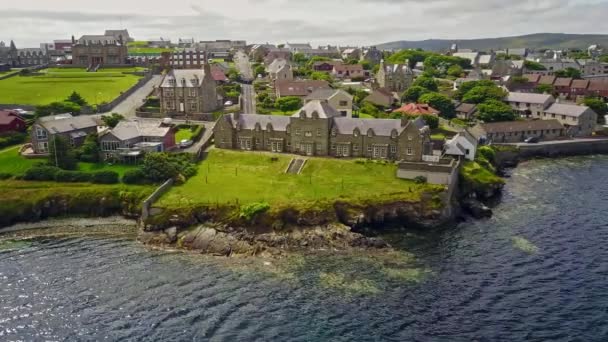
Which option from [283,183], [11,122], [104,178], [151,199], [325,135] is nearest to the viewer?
[151,199]

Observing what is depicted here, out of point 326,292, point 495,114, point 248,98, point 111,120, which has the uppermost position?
point 248,98

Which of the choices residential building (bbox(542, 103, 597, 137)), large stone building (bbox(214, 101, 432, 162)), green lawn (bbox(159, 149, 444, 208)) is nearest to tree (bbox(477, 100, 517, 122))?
residential building (bbox(542, 103, 597, 137))

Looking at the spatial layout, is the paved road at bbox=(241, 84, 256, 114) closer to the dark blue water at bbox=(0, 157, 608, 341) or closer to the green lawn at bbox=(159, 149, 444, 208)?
the green lawn at bbox=(159, 149, 444, 208)

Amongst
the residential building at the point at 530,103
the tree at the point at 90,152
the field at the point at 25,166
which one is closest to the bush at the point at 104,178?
the field at the point at 25,166

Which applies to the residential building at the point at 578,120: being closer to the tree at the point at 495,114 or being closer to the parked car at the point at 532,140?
the parked car at the point at 532,140

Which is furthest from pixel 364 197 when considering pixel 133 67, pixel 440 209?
pixel 133 67

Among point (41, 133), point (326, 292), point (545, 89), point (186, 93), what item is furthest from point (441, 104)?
point (41, 133)

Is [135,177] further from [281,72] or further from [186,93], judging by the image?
[281,72]
